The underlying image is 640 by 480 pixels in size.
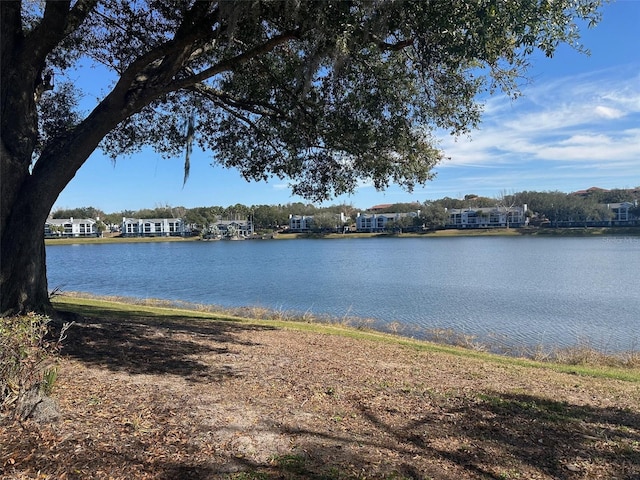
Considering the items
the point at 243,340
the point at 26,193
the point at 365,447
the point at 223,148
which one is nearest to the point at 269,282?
the point at 223,148

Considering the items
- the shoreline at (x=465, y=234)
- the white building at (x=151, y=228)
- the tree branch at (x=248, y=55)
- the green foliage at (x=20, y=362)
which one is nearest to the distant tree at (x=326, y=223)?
the shoreline at (x=465, y=234)

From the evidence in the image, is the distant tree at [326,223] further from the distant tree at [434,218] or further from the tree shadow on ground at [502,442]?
the tree shadow on ground at [502,442]

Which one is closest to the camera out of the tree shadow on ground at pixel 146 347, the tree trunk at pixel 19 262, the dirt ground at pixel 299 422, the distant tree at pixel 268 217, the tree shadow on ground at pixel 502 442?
the dirt ground at pixel 299 422

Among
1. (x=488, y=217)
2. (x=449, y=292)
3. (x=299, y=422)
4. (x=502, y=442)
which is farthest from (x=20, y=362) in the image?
(x=488, y=217)

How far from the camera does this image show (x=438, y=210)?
113625 millimetres

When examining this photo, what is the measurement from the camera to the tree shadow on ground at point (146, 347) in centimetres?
548

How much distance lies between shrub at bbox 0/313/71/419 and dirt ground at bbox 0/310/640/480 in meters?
0.16

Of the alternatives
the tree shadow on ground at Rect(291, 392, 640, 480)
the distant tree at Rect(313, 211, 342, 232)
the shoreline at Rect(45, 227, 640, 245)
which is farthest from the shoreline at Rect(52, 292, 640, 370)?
the distant tree at Rect(313, 211, 342, 232)

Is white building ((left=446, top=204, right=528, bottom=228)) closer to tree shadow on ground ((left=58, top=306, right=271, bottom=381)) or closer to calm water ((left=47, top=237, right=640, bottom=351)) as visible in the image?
calm water ((left=47, top=237, right=640, bottom=351))

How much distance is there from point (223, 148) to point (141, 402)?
7.46 metres

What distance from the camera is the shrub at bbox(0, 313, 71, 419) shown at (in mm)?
3234

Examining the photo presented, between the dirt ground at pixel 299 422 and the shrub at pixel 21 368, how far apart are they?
157 mm

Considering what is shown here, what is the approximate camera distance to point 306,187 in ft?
33.0

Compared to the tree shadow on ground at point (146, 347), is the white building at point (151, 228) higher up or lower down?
higher up
